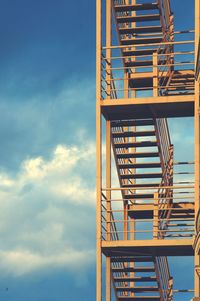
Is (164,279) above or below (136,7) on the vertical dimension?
below

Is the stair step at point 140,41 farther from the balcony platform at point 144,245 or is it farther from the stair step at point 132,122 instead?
the balcony platform at point 144,245

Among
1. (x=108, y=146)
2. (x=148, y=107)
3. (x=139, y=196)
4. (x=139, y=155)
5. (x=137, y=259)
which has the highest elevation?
(x=148, y=107)

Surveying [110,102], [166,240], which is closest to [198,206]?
[166,240]

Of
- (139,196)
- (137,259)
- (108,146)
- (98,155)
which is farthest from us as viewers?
(139,196)

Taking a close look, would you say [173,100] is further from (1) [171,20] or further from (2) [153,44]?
(1) [171,20]

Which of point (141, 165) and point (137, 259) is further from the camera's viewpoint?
point (141, 165)

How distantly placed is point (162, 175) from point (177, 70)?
182 inches

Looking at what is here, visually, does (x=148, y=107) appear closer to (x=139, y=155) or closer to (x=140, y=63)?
(x=139, y=155)

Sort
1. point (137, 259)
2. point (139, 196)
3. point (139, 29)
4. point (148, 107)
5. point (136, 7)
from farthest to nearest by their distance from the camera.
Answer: point (139, 196), point (139, 29), point (136, 7), point (137, 259), point (148, 107)

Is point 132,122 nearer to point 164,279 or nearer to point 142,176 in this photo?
point 142,176

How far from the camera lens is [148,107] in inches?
2128

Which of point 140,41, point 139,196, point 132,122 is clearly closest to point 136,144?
point 132,122

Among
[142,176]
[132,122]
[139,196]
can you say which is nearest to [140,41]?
[132,122]

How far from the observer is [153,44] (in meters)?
54.4
